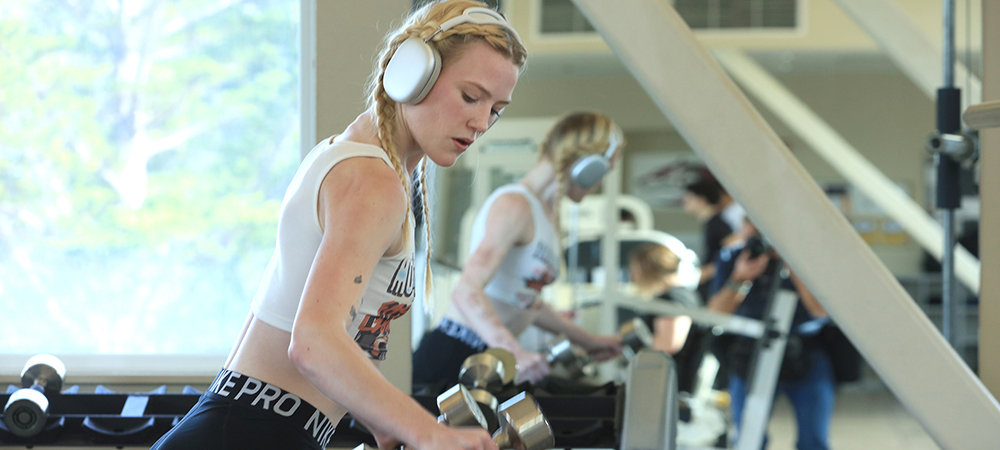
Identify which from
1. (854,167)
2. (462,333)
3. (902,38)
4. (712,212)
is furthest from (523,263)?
(712,212)

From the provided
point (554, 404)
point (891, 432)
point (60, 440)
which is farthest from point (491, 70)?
point (891, 432)

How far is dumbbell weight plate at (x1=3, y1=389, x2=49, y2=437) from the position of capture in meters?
1.44

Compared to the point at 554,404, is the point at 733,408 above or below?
below

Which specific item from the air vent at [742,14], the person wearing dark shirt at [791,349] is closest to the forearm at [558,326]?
the person wearing dark shirt at [791,349]

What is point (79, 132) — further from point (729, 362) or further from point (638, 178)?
point (638, 178)

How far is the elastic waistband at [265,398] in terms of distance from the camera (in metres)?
0.99

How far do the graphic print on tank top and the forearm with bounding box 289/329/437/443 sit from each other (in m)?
0.17

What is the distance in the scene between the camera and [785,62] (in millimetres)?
7852

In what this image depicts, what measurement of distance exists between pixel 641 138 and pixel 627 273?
95.8 inches

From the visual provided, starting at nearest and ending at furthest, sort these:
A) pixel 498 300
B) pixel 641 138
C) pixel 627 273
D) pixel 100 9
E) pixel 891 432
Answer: pixel 100 9 < pixel 498 300 < pixel 891 432 < pixel 627 273 < pixel 641 138

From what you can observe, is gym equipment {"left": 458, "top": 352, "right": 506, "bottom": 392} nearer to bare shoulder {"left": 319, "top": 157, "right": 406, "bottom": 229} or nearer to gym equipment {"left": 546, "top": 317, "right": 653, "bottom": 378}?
gym equipment {"left": 546, "top": 317, "right": 653, "bottom": 378}

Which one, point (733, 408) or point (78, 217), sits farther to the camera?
point (733, 408)

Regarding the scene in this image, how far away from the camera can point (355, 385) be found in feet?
2.68

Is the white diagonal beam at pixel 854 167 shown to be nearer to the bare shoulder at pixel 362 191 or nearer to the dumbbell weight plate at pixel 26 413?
the bare shoulder at pixel 362 191
